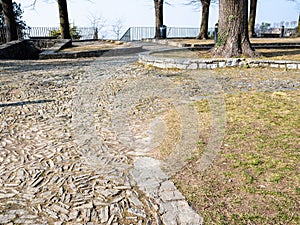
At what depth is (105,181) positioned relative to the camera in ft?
9.02

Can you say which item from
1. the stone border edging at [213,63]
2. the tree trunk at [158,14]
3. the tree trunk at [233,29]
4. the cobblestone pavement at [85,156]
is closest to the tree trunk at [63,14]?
the tree trunk at [158,14]

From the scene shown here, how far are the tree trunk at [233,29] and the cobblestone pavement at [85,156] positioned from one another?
116 inches

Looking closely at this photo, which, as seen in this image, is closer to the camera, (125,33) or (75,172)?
(75,172)

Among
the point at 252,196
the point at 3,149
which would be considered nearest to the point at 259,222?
the point at 252,196

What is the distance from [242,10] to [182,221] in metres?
8.56

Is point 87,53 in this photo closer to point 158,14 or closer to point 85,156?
point 85,156

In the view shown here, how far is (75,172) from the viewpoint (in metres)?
2.92

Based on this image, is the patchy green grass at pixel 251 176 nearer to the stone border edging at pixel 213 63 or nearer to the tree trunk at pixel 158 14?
the stone border edging at pixel 213 63

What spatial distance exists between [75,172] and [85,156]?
14.9 inches

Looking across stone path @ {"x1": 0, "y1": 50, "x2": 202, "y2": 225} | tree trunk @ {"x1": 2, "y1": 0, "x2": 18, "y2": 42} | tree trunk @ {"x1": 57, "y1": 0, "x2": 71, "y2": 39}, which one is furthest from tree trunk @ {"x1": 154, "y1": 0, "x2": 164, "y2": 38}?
stone path @ {"x1": 0, "y1": 50, "x2": 202, "y2": 225}

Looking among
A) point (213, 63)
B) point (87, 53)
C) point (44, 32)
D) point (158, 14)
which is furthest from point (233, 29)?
point (44, 32)

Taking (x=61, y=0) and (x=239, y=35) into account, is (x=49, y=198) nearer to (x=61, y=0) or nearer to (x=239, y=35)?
(x=239, y=35)

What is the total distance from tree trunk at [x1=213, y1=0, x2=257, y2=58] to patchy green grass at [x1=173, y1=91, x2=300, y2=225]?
17.9 feet

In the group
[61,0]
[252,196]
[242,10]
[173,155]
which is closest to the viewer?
[252,196]
